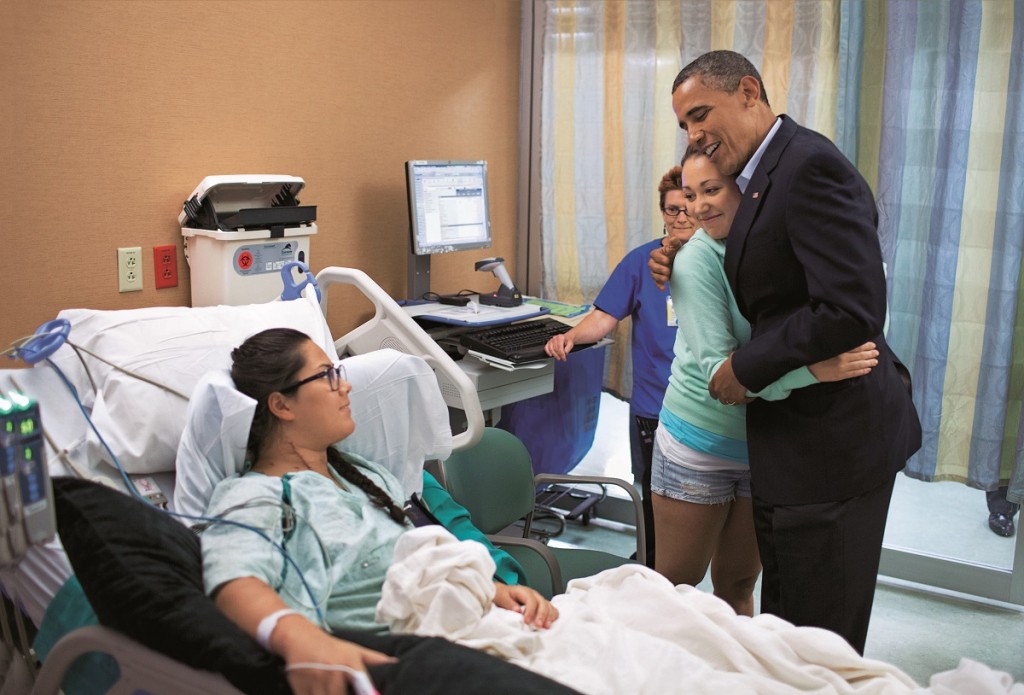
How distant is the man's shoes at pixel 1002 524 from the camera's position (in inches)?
127

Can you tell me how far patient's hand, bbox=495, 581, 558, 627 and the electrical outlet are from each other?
4.50ft

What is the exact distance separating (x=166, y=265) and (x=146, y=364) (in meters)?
0.75

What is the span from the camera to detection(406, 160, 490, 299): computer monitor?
10.5 feet

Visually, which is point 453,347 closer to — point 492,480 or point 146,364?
point 492,480

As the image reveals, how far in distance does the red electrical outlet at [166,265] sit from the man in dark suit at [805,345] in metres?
1.45

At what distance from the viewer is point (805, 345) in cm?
169

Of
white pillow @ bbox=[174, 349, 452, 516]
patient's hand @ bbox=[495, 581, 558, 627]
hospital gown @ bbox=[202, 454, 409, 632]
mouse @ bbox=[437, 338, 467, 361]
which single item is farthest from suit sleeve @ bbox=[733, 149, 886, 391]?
mouse @ bbox=[437, 338, 467, 361]

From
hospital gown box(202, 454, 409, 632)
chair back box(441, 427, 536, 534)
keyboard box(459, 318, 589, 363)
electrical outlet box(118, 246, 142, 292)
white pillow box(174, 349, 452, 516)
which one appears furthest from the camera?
keyboard box(459, 318, 589, 363)

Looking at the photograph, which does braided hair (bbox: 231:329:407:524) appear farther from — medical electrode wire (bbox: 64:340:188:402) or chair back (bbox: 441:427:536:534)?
chair back (bbox: 441:427:536:534)

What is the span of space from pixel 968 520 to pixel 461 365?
1.98 m

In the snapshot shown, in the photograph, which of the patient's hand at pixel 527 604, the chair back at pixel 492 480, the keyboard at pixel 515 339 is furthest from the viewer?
the keyboard at pixel 515 339

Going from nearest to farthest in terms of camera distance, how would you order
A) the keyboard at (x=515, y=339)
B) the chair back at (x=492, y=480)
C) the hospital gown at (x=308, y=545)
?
the hospital gown at (x=308, y=545)
the chair back at (x=492, y=480)
the keyboard at (x=515, y=339)

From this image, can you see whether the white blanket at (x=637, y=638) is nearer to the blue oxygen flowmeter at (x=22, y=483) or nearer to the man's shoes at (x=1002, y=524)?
the blue oxygen flowmeter at (x=22, y=483)

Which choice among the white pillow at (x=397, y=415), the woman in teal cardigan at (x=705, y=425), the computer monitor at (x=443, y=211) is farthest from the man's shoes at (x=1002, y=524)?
the white pillow at (x=397, y=415)
